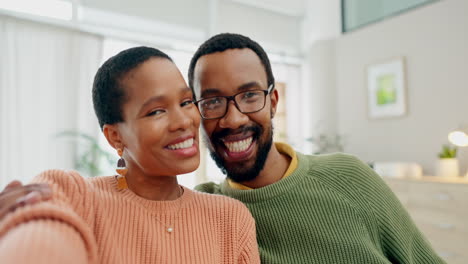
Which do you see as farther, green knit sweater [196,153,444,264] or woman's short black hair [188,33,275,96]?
woman's short black hair [188,33,275,96]

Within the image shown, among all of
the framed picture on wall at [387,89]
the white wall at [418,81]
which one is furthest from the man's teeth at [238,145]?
the framed picture on wall at [387,89]

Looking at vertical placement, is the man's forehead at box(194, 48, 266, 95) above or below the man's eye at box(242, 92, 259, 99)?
above

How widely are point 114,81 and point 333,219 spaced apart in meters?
0.76

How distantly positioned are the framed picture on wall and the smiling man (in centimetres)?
257

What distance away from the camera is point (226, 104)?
3.77 feet

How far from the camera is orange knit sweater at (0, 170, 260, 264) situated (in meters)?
0.52

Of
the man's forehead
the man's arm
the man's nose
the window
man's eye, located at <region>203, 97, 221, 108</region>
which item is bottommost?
the man's arm

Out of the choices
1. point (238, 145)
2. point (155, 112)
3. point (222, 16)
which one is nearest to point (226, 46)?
point (238, 145)

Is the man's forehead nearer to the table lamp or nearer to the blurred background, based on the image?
the blurred background

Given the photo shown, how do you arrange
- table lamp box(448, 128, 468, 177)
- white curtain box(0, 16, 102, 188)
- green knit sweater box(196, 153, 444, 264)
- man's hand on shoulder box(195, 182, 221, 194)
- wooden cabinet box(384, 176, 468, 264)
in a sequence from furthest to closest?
white curtain box(0, 16, 102, 188)
table lamp box(448, 128, 468, 177)
wooden cabinet box(384, 176, 468, 264)
man's hand on shoulder box(195, 182, 221, 194)
green knit sweater box(196, 153, 444, 264)

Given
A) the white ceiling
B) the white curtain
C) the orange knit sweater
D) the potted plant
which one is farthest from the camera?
the white ceiling

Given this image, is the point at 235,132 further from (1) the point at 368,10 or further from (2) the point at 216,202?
(1) the point at 368,10

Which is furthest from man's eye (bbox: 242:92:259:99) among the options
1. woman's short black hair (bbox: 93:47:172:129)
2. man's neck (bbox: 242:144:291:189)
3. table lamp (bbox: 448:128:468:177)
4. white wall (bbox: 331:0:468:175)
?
white wall (bbox: 331:0:468:175)

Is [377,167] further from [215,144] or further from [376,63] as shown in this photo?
[215,144]
